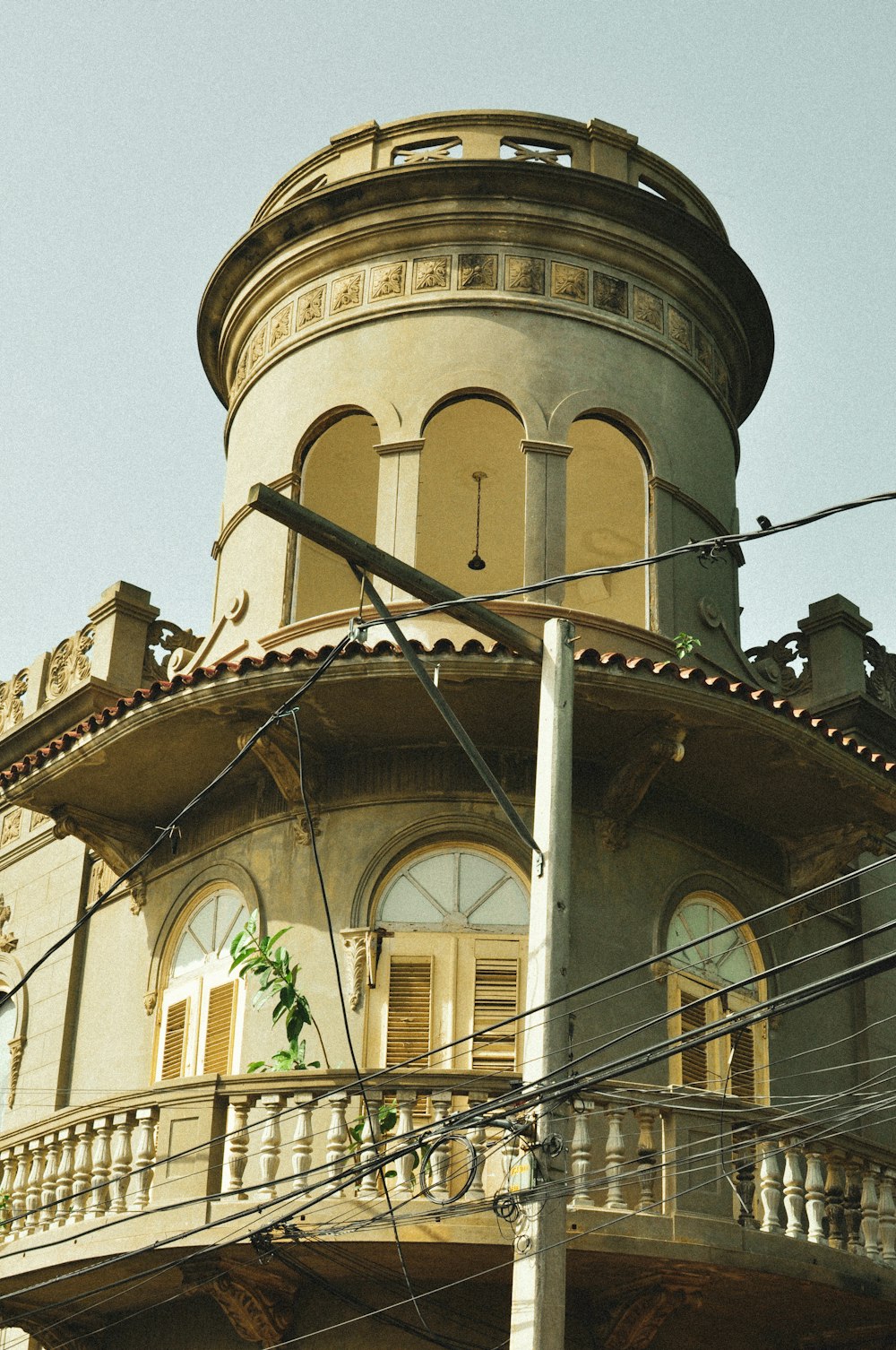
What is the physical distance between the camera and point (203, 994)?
1766 centimetres

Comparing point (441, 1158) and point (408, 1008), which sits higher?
point (408, 1008)

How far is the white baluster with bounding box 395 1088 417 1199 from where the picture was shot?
14.1 metres

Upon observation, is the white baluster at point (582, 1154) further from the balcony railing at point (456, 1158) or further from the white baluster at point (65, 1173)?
the white baluster at point (65, 1173)

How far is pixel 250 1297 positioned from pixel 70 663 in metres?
8.51

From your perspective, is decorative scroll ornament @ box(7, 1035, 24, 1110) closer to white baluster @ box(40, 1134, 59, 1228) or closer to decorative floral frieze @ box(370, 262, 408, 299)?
white baluster @ box(40, 1134, 59, 1228)

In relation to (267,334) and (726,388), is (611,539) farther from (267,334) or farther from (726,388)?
(267,334)

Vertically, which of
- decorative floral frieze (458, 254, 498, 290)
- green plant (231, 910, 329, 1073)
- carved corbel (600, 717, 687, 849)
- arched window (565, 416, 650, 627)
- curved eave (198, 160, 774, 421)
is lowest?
green plant (231, 910, 329, 1073)

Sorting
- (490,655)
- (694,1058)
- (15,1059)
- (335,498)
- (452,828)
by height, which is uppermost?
(335,498)

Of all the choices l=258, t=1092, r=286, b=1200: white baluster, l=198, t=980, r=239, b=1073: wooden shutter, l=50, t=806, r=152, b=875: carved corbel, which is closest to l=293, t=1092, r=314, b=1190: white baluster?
l=258, t=1092, r=286, b=1200: white baluster

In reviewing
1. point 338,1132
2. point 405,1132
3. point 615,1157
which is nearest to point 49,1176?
point 338,1132

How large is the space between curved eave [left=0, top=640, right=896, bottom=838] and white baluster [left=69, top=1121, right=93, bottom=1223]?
3.40 metres

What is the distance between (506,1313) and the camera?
15.0 meters

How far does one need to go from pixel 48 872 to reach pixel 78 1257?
6.32 metres

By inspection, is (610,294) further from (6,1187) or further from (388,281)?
(6,1187)
